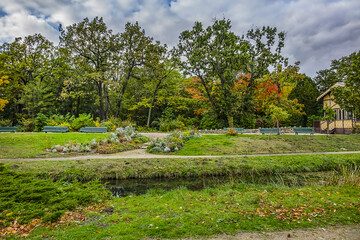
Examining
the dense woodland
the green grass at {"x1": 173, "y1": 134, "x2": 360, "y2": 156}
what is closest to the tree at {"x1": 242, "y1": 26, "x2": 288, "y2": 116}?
the dense woodland

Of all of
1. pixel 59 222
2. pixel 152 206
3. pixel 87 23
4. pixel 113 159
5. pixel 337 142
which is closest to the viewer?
pixel 59 222

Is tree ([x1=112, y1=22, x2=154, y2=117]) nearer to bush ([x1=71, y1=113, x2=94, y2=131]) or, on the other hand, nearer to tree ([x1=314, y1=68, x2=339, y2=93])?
bush ([x1=71, y1=113, x2=94, y2=131])

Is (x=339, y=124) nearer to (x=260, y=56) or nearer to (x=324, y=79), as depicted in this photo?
(x=260, y=56)

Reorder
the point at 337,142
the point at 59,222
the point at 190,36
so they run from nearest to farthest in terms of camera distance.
Result: 1. the point at 59,222
2. the point at 337,142
3. the point at 190,36

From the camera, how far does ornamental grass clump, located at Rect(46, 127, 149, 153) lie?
510 inches

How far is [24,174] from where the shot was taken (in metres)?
6.63

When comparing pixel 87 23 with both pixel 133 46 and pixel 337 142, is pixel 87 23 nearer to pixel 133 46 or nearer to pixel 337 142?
pixel 133 46

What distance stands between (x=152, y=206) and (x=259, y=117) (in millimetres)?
25927

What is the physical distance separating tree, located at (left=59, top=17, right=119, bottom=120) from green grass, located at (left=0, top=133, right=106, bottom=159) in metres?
10.1

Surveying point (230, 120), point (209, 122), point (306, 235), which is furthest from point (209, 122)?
point (306, 235)

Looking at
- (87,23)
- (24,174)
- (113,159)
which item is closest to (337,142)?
(113,159)

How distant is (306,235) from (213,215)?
5.73 ft

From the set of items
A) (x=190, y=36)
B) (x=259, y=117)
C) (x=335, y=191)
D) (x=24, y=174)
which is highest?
(x=190, y=36)

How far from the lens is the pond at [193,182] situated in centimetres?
788
